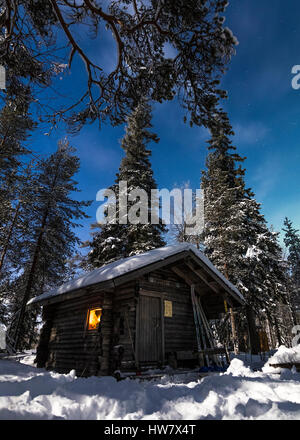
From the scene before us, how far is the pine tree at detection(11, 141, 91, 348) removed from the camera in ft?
55.0

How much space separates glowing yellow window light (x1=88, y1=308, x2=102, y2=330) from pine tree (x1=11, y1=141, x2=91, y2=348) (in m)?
7.68

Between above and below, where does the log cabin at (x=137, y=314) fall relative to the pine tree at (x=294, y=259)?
below

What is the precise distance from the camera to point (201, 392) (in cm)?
387

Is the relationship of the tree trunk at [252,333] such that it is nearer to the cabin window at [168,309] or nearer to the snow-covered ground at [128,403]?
the cabin window at [168,309]

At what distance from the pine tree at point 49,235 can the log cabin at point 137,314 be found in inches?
201

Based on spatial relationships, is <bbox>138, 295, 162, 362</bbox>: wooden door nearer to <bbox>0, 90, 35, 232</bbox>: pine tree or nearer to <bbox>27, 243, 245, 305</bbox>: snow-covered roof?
<bbox>27, 243, 245, 305</bbox>: snow-covered roof

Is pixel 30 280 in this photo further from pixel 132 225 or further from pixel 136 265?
pixel 136 265

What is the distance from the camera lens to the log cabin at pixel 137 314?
339 inches

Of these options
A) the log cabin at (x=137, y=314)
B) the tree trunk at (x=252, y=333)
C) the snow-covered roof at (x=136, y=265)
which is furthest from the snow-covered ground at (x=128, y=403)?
the tree trunk at (x=252, y=333)

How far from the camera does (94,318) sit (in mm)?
9625

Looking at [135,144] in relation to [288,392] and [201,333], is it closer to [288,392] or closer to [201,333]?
[201,333]

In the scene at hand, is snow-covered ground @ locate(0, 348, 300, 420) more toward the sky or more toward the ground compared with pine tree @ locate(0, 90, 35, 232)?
more toward the ground

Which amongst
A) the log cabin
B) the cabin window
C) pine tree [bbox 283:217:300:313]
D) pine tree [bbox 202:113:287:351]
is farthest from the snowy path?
pine tree [bbox 283:217:300:313]
